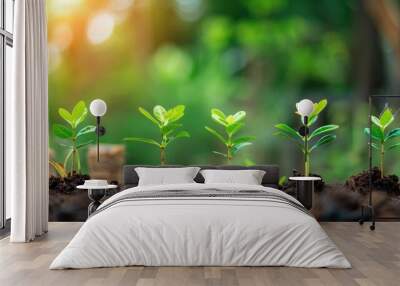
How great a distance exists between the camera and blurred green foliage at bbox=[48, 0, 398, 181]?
7855mm

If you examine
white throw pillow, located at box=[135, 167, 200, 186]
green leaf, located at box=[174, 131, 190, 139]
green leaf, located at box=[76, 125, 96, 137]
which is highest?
green leaf, located at box=[76, 125, 96, 137]

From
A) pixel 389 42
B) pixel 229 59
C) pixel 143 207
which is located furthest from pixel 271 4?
pixel 143 207

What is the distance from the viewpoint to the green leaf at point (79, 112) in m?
7.75

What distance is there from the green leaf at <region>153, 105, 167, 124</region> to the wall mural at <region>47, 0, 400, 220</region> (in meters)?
0.01

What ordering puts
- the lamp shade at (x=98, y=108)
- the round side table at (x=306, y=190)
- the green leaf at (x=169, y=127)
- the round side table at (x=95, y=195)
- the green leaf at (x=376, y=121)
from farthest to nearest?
the green leaf at (x=169, y=127) < the green leaf at (x=376, y=121) < the lamp shade at (x=98, y=108) < the round side table at (x=306, y=190) < the round side table at (x=95, y=195)

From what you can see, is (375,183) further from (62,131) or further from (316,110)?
(62,131)

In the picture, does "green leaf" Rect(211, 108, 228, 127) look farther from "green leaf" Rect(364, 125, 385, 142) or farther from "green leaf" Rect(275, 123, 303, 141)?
"green leaf" Rect(364, 125, 385, 142)

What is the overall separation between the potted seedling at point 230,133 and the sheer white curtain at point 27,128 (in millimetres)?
2341

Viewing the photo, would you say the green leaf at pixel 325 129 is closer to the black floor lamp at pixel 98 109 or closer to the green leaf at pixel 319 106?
the green leaf at pixel 319 106

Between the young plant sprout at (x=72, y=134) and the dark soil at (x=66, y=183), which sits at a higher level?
the young plant sprout at (x=72, y=134)

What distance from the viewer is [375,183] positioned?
7.79m

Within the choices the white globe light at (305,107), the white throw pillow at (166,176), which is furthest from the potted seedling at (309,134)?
the white throw pillow at (166,176)

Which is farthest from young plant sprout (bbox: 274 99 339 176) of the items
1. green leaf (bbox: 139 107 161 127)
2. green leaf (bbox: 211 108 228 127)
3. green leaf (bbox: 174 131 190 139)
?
green leaf (bbox: 139 107 161 127)

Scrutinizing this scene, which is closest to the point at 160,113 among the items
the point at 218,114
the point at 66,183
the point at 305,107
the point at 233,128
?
the point at 218,114
